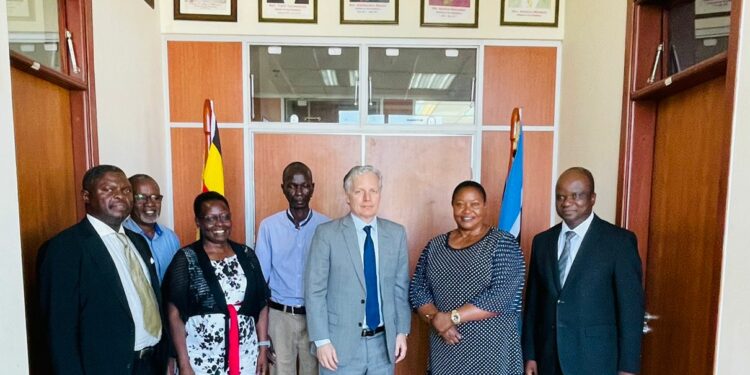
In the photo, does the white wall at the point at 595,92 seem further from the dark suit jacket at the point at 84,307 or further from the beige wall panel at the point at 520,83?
the dark suit jacket at the point at 84,307

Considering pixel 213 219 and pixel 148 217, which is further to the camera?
pixel 148 217

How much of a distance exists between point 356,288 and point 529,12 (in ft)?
8.47

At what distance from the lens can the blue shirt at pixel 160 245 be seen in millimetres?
2131

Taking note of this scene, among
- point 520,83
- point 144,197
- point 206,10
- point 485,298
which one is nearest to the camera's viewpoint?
point 485,298

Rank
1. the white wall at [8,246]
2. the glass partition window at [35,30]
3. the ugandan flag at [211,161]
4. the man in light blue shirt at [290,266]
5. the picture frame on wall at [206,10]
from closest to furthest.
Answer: the white wall at [8,246] < the glass partition window at [35,30] < the man in light blue shirt at [290,266] < the ugandan flag at [211,161] < the picture frame on wall at [206,10]

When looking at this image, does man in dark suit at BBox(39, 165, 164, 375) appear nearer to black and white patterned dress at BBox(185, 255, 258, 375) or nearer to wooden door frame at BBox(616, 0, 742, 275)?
black and white patterned dress at BBox(185, 255, 258, 375)

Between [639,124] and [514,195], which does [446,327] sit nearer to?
[514,195]

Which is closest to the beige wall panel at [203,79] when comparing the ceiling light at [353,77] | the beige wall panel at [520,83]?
the ceiling light at [353,77]

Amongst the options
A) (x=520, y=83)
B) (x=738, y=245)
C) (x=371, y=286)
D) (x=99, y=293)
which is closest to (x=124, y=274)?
(x=99, y=293)

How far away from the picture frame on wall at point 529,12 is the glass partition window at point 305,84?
1.19m

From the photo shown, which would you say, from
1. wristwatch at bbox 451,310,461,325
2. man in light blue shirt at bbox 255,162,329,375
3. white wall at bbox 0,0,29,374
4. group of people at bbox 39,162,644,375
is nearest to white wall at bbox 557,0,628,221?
group of people at bbox 39,162,644,375

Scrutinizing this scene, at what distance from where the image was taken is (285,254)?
8.47 ft

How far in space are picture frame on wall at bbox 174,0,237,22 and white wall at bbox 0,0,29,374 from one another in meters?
2.13

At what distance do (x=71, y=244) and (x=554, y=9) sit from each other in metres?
3.40
